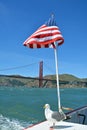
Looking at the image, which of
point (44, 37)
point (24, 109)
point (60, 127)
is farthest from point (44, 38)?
point (24, 109)

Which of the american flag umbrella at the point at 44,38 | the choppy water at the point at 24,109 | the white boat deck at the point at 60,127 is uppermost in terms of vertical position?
the american flag umbrella at the point at 44,38

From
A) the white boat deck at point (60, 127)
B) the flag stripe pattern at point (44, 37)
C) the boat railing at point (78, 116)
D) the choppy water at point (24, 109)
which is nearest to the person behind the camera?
the white boat deck at point (60, 127)

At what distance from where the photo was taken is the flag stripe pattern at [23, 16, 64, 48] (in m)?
7.49

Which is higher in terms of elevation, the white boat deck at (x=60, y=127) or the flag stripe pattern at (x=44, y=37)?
the flag stripe pattern at (x=44, y=37)

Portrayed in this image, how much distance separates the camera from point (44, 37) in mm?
7586

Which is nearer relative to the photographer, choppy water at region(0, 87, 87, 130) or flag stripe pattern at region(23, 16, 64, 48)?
flag stripe pattern at region(23, 16, 64, 48)

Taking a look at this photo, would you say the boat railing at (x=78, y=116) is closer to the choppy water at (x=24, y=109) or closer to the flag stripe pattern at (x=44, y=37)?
the flag stripe pattern at (x=44, y=37)

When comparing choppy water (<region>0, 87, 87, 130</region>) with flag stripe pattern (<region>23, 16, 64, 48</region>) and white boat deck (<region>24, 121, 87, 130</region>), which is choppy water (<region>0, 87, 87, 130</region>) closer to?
flag stripe pattern (<region>23, 16, 64, 48</region>)

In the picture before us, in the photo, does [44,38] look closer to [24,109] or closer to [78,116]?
[78,116]

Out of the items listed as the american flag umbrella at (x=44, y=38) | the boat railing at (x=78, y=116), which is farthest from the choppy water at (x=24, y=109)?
the american flag umbrella at (x=44, y=38)

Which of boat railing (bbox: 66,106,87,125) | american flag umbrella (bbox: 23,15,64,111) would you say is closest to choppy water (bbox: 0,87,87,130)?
boat railing (bbox: 66,106,87,125)

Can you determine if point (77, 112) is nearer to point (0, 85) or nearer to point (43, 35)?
point (43, 35)

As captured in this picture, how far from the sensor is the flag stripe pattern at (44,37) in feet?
24.6

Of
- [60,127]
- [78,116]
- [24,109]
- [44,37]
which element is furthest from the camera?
[24,109]
